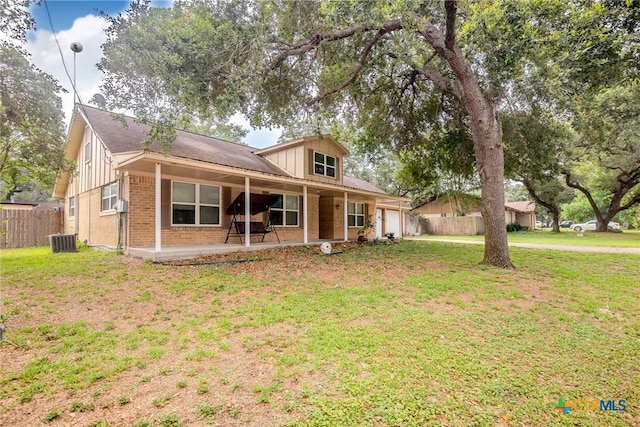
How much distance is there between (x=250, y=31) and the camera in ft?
22.6

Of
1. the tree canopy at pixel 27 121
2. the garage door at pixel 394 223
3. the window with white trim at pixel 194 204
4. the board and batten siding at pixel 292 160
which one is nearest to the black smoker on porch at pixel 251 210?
the window with white trim at pixel 194 204

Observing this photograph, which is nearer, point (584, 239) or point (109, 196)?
point (109, 196)

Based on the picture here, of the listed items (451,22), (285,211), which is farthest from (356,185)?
(451,22)

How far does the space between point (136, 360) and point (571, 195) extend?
142ft

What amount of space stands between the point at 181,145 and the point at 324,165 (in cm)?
592

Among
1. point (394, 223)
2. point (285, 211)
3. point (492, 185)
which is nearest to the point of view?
point (492, 185)

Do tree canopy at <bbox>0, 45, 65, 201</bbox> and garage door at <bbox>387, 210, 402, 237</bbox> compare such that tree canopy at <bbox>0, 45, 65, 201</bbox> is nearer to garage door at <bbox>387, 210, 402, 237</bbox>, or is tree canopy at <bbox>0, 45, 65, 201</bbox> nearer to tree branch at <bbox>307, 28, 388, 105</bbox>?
tree branch at <bbox>307, 28, 388, 105</bbox>

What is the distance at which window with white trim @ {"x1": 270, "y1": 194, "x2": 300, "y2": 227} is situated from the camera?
12242 millimetres

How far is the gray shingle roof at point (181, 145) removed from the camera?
934cm

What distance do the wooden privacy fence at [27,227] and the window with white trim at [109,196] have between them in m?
5.37

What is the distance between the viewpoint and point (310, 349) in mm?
3344

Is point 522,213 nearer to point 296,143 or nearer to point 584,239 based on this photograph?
point 584,239

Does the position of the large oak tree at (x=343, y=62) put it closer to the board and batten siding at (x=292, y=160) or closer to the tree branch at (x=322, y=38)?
the tree branch at (x=322, y=38)

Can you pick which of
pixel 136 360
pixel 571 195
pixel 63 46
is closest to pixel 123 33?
pixel 63 46
